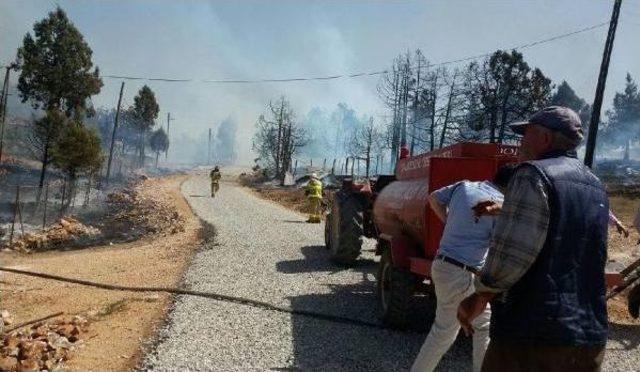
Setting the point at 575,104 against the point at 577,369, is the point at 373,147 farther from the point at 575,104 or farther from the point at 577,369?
the point at 577,369

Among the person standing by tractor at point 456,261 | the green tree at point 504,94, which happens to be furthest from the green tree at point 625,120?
the person standing by tractor at point 456,261

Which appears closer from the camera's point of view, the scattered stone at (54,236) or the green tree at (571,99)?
the scattered stone at (54,236)

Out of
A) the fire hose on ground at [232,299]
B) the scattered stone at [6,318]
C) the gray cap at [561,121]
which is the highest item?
the gray cap at [561,121]

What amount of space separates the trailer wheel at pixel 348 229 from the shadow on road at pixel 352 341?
→ 5.16 ft

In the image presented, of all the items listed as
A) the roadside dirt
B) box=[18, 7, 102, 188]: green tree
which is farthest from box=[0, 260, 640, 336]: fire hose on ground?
box=[18, 7, 102, 188]: green tree

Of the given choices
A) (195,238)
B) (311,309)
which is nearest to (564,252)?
(311,309)

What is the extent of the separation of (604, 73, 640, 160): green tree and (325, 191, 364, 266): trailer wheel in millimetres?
67558

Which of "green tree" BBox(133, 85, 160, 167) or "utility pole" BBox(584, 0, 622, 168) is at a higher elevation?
"green tree" BBox(133, 85, 160, 167)

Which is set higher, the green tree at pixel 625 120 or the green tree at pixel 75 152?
the green tree at pixel 625 120

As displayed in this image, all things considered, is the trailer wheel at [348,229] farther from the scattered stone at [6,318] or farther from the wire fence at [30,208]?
the wire fence at [30,208]

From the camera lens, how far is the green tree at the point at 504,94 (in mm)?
32375

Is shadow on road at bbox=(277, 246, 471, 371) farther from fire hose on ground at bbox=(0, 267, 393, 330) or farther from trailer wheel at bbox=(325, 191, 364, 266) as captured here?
trailer wheel at bbox=(325, 191, 364, 266)

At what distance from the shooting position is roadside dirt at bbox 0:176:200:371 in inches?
243

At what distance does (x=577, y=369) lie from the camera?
97.5 inches
